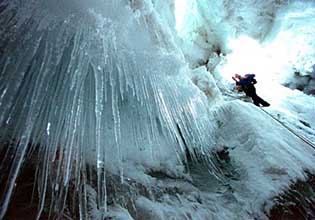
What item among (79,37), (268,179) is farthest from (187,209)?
(79,37)

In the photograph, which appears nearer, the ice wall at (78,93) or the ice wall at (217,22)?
the ice wall at (78,93)

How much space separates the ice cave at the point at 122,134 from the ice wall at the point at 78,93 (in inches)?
0.5

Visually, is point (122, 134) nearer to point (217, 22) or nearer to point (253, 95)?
point (253, 95)

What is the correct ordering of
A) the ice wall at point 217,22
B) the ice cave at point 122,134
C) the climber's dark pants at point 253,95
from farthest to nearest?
the ice wall at point 217,22 → the climber's dark pants at point 253,95 → the ice cave at point 122,134

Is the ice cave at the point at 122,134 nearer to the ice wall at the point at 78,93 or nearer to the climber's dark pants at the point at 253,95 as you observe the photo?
the ice wall at the point at 78,93

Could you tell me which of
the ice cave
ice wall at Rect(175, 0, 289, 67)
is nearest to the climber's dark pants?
the ice cave

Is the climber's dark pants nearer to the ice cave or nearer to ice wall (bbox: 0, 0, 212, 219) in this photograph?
the ice cave

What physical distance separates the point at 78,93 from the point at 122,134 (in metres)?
0.83

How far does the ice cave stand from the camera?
256cm

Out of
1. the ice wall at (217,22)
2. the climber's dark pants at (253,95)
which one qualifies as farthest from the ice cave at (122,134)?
the ice wall at (217,22)

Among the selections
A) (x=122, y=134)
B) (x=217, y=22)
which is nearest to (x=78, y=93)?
(x=122, y=134)

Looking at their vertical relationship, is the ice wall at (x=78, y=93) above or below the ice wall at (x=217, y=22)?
below

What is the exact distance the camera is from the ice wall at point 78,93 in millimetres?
2650

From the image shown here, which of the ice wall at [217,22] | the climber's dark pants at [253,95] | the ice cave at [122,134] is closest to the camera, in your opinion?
the ice cave at [122,134]
